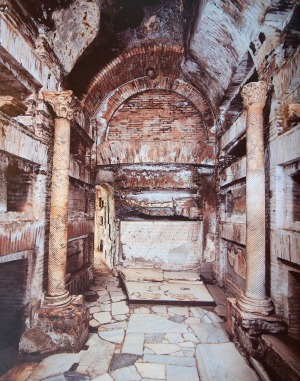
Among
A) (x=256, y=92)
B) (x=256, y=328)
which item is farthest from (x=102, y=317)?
(x=256, y=92)

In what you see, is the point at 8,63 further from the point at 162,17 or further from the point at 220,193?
the point at 220,193

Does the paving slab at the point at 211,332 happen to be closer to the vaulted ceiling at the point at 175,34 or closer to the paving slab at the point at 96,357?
the paving slab at the point at 96,357

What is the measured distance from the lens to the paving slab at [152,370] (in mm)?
3095

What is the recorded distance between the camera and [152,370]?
320 centimetres

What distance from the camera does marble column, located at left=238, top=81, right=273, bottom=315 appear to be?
3.64 metres

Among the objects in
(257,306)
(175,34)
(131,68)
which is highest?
(175,34)

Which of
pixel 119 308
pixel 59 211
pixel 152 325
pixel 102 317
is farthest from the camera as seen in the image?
pixel 119 308

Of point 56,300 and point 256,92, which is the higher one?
point 256,92

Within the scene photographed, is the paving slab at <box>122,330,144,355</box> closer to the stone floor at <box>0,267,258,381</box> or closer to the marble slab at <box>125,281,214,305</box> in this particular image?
the stone floor at <box>0,267,258,381</box>

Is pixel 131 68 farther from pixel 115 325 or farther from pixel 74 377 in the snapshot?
pixel 74 377

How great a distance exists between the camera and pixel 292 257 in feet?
10.4

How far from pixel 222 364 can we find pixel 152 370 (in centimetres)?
91

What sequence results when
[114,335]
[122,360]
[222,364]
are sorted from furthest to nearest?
[114,335] < [122,360] < [222,364]

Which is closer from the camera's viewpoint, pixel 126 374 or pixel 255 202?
pixel 126 374
